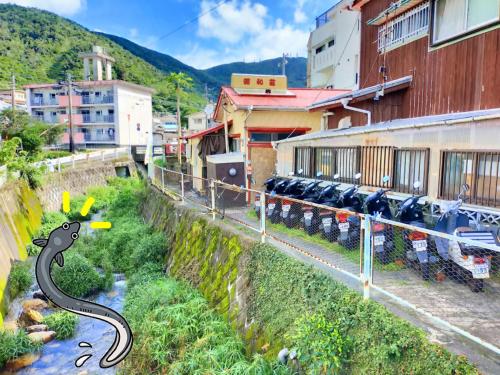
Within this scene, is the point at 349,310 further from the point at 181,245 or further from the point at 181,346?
the point at 181,245

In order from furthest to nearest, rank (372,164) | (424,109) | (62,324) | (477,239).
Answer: (62,324), (424,109), (372,164), (477,239)

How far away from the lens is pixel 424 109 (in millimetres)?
8656

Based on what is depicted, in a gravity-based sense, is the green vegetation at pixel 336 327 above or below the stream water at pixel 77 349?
above

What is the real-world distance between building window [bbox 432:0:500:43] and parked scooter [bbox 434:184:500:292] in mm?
3947

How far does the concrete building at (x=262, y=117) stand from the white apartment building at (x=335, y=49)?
27.1 ft

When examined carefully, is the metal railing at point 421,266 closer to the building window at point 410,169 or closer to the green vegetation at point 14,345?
the building window at point 410,169

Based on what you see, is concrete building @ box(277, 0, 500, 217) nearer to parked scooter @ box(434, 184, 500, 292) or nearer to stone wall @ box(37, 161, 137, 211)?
parked scooter @ box(434, 184, 500, 292)

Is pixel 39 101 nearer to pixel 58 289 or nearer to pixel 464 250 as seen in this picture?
pixel 58 289

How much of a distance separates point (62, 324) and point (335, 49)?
2563 cm

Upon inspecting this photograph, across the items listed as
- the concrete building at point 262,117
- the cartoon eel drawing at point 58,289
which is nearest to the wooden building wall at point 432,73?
the concrete building at point 262,117

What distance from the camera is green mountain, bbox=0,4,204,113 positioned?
53.4 meters

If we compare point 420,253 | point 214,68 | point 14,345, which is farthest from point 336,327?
point 214,68

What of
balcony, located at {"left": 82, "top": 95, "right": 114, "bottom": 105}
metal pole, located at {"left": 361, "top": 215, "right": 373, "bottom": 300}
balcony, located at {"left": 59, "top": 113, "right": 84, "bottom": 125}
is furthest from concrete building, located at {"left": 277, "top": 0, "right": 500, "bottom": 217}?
balcony, located at {"left": 59, "top": 113, "right": 84, "bottom": 125}

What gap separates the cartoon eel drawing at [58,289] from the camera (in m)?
3.62
